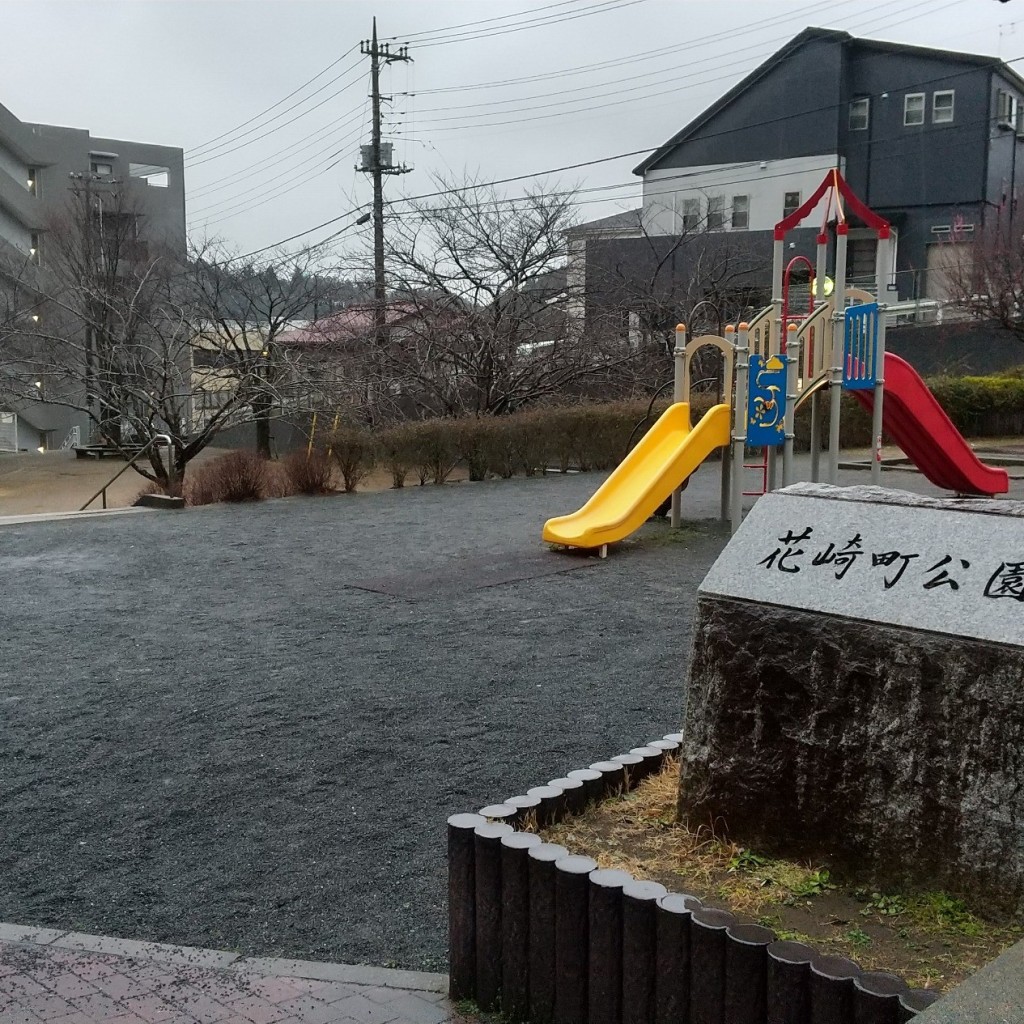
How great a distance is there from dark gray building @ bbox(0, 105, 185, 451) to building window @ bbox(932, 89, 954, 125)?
2263 centimetres

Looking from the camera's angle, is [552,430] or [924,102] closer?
[552,430]

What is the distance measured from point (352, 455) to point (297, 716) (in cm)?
1075

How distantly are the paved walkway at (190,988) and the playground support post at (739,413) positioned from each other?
7678 mm

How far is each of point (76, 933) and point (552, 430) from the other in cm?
1511

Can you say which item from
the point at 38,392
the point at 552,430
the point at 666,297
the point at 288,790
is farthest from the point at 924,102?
the point at 288,790

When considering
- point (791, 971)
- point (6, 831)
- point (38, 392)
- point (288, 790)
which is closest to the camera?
point (791, 971)

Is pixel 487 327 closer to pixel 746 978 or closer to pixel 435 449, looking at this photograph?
pixel 435 449

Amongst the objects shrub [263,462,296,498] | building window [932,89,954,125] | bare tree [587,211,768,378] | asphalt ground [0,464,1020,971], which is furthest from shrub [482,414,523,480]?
building window [932,89,954,125]

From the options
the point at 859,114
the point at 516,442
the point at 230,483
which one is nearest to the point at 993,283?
the point at 859,114

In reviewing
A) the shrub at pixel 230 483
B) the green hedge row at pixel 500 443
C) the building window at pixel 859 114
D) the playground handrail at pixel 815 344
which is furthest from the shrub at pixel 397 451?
the building window at pixel 859 114

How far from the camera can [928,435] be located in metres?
12.1

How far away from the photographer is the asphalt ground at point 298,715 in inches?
139

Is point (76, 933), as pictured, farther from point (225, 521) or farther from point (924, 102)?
point (924, 102)

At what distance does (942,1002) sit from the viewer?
1978mm
